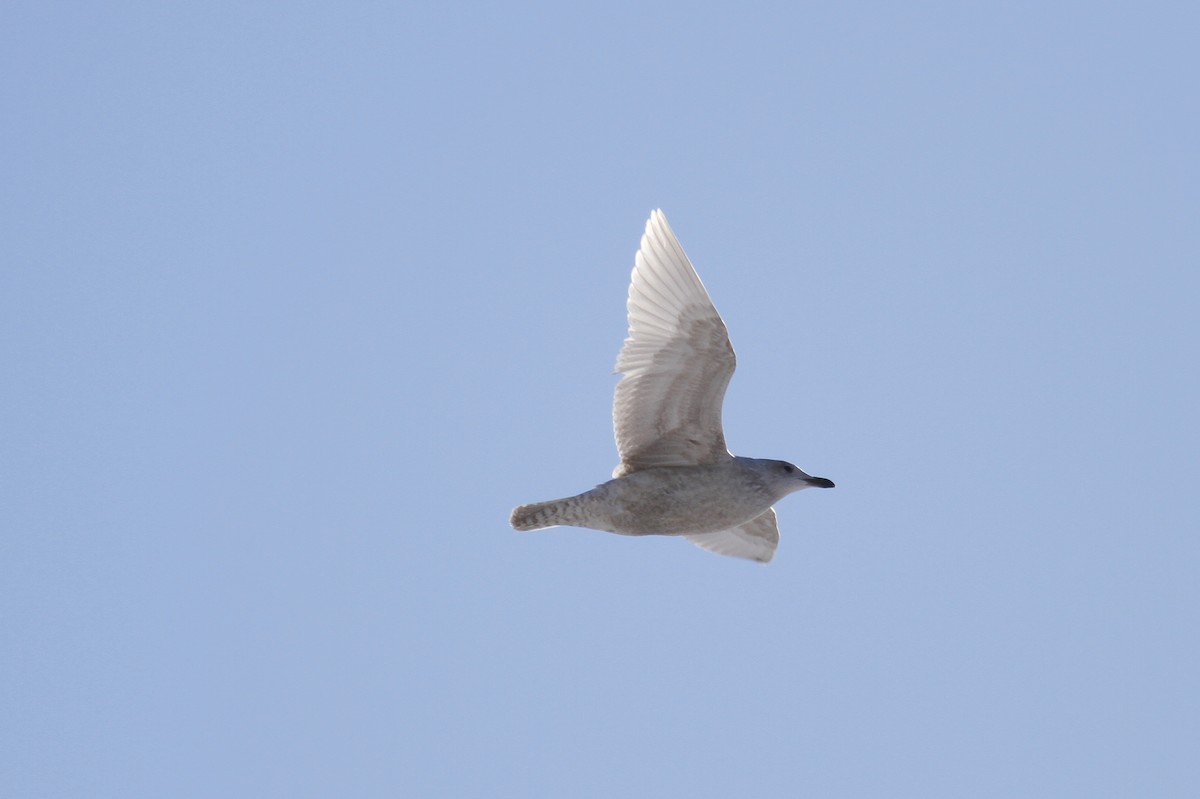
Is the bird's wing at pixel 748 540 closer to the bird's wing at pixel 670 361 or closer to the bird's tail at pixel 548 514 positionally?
the bird's wing at pixel 670 361

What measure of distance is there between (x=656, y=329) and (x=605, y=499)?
1821 millimetres

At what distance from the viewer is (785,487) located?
15148 mm

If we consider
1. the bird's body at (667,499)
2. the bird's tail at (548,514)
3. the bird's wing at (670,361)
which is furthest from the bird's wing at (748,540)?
the bird's tail at (548,514)

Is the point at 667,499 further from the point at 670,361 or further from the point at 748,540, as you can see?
the point at 748,540

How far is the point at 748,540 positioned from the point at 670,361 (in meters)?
3.72

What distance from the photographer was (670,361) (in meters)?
14.6

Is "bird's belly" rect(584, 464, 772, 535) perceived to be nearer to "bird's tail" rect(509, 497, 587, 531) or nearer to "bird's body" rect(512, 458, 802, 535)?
"bird's body" rect(512, 458, 802, 535)

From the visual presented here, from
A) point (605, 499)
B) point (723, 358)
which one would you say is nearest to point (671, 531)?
point (605, 499)

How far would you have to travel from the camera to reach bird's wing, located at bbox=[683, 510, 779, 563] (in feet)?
56.7

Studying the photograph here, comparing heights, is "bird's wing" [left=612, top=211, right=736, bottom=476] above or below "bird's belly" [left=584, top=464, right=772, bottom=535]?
above

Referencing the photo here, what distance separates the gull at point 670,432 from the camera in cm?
1456

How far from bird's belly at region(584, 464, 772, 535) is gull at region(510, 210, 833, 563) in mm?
10

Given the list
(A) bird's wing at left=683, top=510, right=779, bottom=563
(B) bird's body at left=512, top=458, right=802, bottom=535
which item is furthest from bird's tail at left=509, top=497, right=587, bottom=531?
(A) bird's wing at left=683, top=510, right=779, bottom=563

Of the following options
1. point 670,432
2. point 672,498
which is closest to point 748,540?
point 672,498
